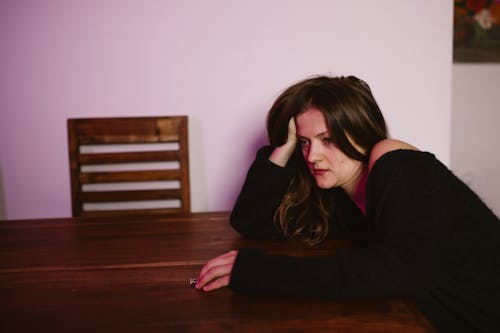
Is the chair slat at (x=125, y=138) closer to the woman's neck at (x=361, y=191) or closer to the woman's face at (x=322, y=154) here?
the woman's face at (x=322, y=154)

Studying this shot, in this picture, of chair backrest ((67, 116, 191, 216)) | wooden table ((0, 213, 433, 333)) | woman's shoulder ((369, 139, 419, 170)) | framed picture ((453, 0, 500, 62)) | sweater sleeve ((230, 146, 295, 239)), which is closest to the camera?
wooden table ((0, 213, 433, 333))

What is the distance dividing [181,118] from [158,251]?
0.69 m

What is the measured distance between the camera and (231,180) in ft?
5.56

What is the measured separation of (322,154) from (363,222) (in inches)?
8.4

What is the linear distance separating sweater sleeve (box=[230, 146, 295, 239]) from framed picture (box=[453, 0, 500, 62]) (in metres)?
1.86

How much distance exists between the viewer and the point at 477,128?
95.2 inches

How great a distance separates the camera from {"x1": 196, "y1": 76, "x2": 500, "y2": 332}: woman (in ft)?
2.01

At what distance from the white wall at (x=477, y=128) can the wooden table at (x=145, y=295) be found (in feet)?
6.51

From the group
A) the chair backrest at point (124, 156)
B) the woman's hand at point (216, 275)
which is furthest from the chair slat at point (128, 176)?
the woman's hand at point (216, 275)

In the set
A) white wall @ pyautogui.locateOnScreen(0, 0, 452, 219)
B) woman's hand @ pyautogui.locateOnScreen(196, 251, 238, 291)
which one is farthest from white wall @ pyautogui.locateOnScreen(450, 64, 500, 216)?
woman's hand @ pyautogui.locateOnScreen(196, 251, 238, 291)

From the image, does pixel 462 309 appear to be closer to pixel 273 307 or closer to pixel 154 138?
pixel 273 307

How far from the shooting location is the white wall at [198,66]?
156 centimetres

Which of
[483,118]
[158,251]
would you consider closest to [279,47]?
[158,251]

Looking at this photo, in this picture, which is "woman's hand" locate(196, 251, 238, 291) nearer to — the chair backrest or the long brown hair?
the long brown hair
